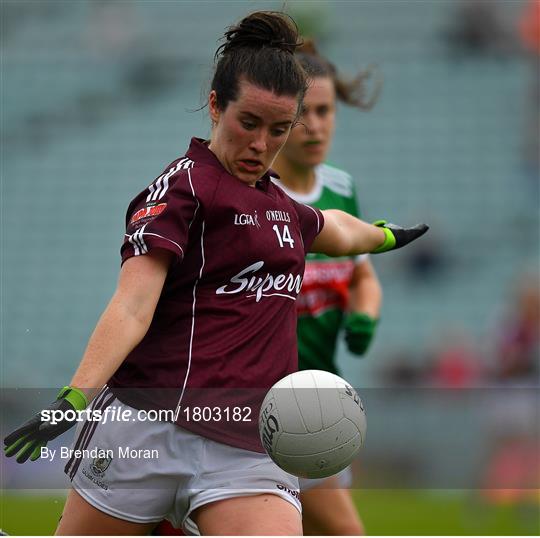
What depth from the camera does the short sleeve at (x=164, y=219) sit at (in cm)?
316

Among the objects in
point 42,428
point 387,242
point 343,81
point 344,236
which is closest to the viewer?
point 42,428

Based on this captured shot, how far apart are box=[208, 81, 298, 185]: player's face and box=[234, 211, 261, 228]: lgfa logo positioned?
139 millimetres

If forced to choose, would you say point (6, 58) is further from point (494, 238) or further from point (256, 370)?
point (256, 370)

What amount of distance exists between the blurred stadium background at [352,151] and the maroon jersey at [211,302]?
8.31 metres

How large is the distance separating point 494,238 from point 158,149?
4.57 meters

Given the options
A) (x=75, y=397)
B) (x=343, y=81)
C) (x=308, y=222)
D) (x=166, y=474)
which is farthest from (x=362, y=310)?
(x=75, y=397)

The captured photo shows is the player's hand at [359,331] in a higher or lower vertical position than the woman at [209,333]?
lower

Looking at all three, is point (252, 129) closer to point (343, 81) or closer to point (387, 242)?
point (387, 242)

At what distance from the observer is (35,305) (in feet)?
44.8

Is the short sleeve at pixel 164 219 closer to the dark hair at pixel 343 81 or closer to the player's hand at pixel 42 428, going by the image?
the player's hand at pixel 42 428

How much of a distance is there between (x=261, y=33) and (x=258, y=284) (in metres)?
0.80

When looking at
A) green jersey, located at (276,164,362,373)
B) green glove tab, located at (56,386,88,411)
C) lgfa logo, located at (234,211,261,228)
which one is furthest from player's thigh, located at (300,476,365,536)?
green glove tab, located at (56,386,88,411)

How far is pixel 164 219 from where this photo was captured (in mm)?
3178

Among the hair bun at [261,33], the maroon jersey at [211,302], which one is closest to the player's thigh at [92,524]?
the maroon jersey at [211,302]
